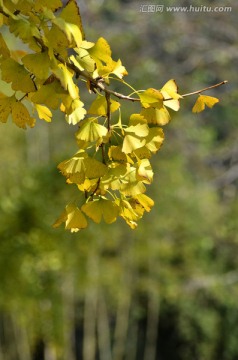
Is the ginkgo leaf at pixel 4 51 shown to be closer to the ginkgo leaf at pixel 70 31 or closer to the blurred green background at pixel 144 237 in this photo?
the ginkgo leaf at pixel 70 31

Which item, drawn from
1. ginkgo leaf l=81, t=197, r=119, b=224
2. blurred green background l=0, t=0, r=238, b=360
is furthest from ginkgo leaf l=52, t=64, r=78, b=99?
blurred green background l=0, t=0, r=238, b=360

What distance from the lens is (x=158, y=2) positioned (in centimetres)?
426

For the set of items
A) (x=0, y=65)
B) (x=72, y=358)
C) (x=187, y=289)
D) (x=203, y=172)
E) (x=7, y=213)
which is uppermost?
(x=0, y=65)

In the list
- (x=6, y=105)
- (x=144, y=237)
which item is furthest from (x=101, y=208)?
(x=144, y=237)

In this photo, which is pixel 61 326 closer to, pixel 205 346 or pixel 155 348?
pixel 205 346

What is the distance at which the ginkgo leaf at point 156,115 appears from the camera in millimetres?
524

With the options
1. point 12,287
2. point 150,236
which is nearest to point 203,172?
point 150,236

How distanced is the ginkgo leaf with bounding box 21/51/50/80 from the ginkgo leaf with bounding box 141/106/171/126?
10 centimetres

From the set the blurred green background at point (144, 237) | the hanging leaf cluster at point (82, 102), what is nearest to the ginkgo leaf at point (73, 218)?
the hanging leaf cluster at point (82, 102)

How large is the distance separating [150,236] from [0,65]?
17.0 feet

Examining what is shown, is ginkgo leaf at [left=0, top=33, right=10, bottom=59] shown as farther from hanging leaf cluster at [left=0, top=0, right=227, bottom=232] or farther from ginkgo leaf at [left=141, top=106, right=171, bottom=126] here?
ginkgo leaf at [left=141, top=106, right=171, bottom=126]

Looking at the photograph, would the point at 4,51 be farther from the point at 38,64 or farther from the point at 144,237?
the point at 144,237

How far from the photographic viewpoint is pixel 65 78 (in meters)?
0.48

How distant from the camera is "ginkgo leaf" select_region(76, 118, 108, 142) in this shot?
0.52 metres
